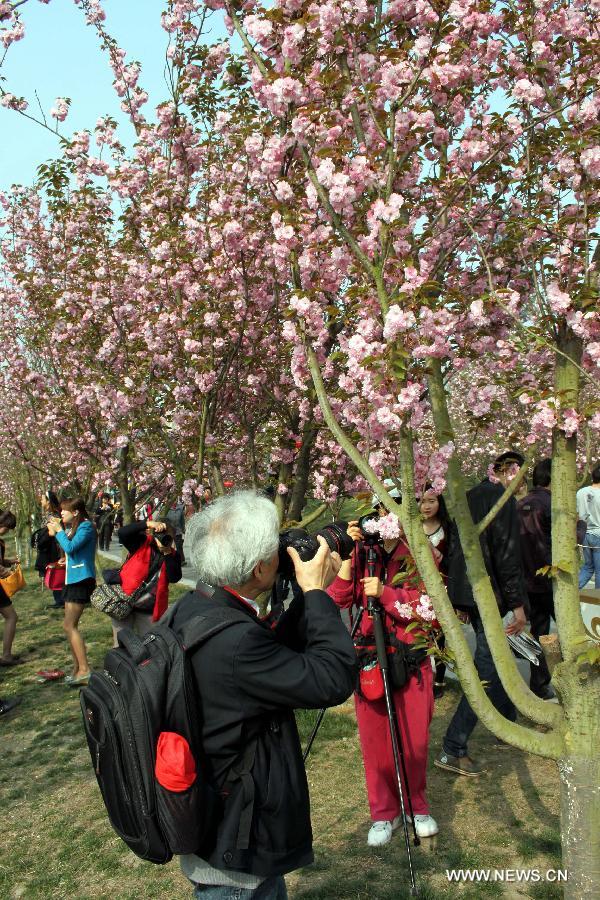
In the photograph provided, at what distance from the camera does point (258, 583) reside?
2217 mm

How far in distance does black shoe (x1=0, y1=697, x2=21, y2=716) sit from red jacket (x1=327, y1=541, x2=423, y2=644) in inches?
171

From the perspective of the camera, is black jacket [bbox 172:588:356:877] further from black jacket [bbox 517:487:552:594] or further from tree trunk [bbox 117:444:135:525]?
tree trunk [bbox 117:444:135:525]

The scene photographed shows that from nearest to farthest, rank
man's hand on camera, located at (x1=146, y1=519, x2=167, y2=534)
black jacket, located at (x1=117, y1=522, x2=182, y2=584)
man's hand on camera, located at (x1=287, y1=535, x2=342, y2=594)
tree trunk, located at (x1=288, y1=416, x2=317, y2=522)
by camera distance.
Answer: man's hand on camera, located at (x1=287, y1=535, x2=342, y2=594)
man's hand on camera, located at (x1=146, y1=519, x2=167, y2=534)
black jacket, located at (x1=117, y1=522, x2=182, y2=584)
tree trunk, located at (x1=288, y1=416, x2=317, y2=522)

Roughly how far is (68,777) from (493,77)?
538 cm

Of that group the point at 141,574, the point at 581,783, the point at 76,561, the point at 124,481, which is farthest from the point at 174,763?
the point at 124,481

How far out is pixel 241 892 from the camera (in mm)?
2105

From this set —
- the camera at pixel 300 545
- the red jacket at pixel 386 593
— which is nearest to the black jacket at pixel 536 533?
the red jacket at pixel 386 593

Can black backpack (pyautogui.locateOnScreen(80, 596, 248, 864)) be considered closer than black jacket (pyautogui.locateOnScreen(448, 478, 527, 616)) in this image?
Yes

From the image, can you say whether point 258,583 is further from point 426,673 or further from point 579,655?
point 426,673

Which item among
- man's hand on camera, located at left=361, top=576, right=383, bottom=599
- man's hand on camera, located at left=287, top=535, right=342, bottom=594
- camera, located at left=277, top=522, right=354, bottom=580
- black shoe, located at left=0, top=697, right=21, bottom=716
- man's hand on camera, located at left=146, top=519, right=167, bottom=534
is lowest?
black shoe, located at left=0, top=697, right=21, bottom=716

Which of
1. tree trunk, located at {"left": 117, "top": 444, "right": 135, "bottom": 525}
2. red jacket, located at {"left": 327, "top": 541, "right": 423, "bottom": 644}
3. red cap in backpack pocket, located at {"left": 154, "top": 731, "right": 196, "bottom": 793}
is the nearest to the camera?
red cap in backpack pocket, located at {"left": 154, "top": 731, "right": 196, "bottom": 793}

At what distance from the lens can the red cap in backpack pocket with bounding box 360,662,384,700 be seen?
155 inches

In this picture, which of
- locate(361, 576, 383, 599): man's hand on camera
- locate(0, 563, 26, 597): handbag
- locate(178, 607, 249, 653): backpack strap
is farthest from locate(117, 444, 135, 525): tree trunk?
locate(178, 607, 249, 653): backpack strap

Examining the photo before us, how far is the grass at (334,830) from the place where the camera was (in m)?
3.65
